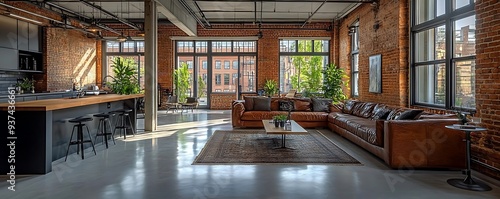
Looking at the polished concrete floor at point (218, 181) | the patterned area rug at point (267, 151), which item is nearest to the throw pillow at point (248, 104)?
the patterned area rug at point (267, 151)

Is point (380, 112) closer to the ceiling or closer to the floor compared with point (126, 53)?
closer to the floor

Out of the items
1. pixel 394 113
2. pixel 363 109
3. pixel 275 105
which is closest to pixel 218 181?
pixel 394 113

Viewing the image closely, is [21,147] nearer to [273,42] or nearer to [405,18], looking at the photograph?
[405,18]

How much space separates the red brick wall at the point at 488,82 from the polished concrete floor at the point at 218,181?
0.35 m

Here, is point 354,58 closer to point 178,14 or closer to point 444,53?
point 444,53

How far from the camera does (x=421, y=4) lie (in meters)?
6.91

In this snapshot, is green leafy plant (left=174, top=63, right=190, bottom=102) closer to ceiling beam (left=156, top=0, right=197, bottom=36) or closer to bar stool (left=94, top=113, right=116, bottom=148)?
ceiling beam (left=156, top=0, right=197, bottom=36)

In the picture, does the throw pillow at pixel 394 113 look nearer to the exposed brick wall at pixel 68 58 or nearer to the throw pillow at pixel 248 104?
the throw pillow at pixel 248 104

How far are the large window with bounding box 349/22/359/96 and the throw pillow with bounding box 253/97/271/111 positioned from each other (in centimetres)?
387

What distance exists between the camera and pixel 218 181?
3.85 metres

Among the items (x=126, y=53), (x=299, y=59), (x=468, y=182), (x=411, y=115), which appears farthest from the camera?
(x=126, y=53)

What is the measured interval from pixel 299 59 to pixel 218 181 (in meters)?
10.8

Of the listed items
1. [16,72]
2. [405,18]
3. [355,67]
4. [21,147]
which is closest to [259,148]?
[21,147]

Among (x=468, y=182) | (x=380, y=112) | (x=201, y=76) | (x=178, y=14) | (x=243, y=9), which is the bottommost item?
(x=468, y=182)
